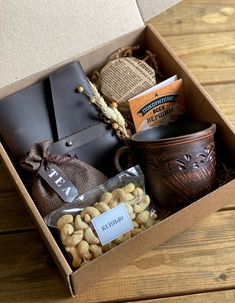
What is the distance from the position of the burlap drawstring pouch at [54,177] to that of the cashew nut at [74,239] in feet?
0.23

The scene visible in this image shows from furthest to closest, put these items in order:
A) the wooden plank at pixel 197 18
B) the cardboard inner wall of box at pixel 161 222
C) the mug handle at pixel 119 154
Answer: the wooden plank at pixel 197 18 → the mug handle at pixel 119 154 → the cardboard inner wall of box at pixel 161 222

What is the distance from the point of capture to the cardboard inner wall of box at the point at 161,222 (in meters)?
0.81

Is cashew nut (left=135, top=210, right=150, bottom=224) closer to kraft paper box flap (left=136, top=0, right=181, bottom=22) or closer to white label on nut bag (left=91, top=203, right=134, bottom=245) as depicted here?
white label on nut bag (left=91, top=203, right=134, bottom=245)

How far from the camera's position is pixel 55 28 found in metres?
1.01

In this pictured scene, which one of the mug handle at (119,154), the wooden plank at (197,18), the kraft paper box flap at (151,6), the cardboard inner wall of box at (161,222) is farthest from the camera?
the wooden plank at (197,18)

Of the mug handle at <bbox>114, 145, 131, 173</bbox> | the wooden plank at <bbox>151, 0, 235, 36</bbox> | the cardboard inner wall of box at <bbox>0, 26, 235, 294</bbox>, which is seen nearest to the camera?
the cardboard inner wall of box at <bbox>0, 26, 235, 294</bbox>

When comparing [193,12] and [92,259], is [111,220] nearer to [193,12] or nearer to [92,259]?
[92,259]

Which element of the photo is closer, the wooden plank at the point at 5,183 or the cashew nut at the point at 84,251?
the cashew nut at the point at 84,251

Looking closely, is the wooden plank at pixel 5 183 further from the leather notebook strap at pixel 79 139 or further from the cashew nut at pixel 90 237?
the cashew nut at pixel 90 237

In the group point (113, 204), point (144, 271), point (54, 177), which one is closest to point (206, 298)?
point (144, 271)

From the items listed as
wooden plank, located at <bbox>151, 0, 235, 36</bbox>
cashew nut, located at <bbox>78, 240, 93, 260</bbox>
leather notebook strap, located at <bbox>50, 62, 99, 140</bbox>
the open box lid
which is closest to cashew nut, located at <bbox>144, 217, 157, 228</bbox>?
cashew nut, located at <bbox>78, 240, 93, 260</bbox>

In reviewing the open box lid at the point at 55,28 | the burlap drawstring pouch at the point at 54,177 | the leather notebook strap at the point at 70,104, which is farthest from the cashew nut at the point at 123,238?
the open box lid at the point at 55,28

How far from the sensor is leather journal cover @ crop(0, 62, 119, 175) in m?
0.95

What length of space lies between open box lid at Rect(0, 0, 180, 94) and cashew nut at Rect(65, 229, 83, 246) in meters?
0.31
